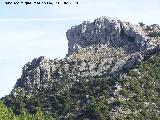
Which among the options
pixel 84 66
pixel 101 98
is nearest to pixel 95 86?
pixel 101 98

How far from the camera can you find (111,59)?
187500 mm

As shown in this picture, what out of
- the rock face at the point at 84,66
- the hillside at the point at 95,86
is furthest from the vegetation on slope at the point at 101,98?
the rock face at the point at 84,66

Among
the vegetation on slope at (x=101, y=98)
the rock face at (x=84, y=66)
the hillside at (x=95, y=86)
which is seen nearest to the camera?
the vegetation on slope at (x=101, y=98)

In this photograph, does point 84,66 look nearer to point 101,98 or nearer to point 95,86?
point 95,86

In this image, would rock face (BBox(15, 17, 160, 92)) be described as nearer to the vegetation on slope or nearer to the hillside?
the hillside

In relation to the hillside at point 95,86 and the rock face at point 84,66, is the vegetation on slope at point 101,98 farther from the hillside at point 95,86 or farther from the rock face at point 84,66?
the rock face at point 84,66

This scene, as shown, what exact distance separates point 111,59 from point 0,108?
100.0 meters

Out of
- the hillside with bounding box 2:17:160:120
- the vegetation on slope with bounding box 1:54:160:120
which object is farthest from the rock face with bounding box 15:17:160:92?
the vegetation on slope with bounding box 1:54:160:120

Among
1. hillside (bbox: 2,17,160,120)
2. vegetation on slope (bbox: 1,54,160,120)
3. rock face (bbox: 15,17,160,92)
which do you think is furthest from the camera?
rock face (bbox: 15,17,160,92)

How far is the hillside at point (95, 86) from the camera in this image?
138625mm

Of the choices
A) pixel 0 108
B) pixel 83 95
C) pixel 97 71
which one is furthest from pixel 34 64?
pixel 0 108

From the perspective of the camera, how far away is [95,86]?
164375 millimetres

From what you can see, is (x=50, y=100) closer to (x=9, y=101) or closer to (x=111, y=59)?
(x=9, y=101)

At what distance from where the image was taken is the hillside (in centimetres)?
13862
